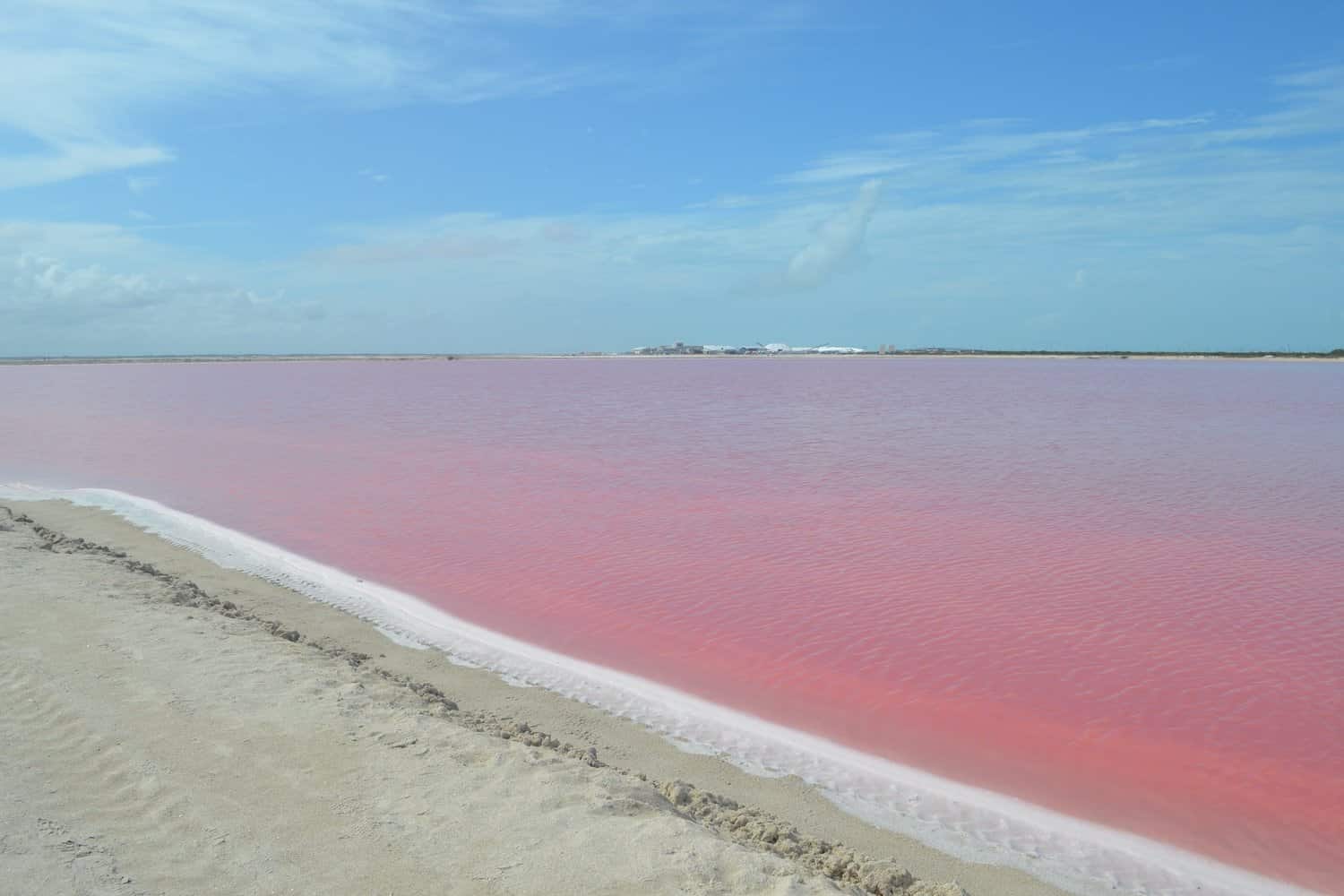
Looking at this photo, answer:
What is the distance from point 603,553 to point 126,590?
5366mm

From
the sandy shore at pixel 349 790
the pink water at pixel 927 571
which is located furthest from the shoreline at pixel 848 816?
the pink water at pixel 927 571

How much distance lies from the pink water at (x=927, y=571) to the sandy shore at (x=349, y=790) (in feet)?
5.10

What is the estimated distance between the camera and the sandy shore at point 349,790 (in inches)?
157

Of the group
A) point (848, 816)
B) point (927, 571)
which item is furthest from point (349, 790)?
point (927, 571)

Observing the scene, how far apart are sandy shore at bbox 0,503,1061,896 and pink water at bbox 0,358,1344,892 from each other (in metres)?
1.55

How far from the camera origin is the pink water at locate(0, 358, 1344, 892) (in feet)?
20.9

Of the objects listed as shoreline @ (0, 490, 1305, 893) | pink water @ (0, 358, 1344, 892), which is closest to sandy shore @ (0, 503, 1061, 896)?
shoreline @ (0, 490, 1305, 893)

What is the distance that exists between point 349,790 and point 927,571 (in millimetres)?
7752

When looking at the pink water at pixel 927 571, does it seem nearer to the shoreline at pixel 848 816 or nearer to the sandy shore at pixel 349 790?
the shoreline at pixel 848 816

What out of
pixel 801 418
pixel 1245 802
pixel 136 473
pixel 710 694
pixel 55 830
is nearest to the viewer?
pixel 55 830

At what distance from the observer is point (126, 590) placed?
8344 mm

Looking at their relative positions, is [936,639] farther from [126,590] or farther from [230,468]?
[230,468]

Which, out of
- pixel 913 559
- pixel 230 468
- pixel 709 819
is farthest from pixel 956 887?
pixel 230 468

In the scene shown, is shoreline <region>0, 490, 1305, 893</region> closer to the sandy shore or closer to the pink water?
the sandy shore
